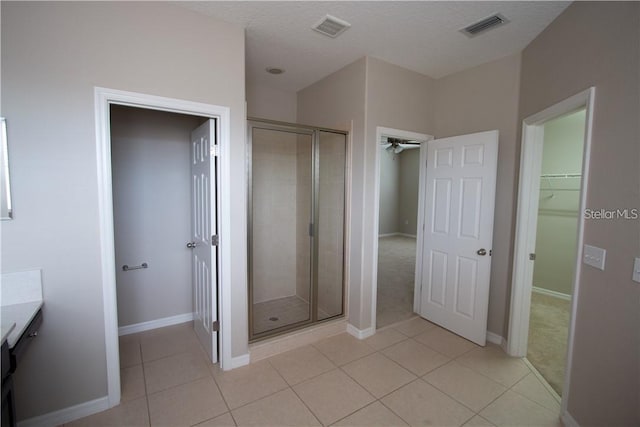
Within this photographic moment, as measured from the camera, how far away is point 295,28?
7.91 ft

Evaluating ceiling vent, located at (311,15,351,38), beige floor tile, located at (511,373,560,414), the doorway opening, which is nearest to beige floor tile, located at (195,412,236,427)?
beige floor tile, located at (511,373,560,414)

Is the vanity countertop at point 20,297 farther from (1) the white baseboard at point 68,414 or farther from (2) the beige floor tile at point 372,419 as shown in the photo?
(2) the beige floor tile at point 372,419

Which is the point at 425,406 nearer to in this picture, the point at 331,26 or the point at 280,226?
the point at 280,226

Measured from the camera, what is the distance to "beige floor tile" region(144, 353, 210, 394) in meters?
2.31

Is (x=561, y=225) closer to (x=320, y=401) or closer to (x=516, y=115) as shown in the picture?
(x=516, y=115)

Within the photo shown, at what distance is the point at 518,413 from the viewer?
204 cm

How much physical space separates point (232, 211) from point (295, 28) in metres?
1.57

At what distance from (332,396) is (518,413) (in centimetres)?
128

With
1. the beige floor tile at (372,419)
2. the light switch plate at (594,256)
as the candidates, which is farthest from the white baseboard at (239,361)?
the light switch plate at (594,256)

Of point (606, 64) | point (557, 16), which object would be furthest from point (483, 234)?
point (557, 16)

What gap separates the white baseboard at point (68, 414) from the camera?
1838 mm

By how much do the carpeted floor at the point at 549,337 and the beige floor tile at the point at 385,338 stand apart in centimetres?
118

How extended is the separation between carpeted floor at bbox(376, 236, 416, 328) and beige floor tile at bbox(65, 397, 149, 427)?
2.31m

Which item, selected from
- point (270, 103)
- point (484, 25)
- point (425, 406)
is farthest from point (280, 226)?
point (484, 25)
